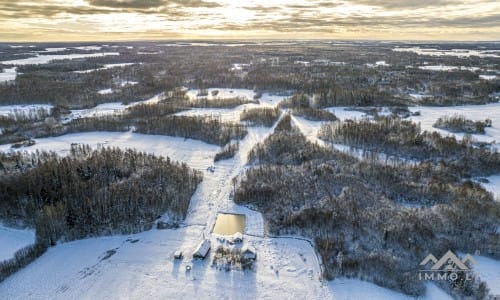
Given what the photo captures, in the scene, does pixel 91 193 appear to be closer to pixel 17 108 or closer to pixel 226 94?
pixel 17 108

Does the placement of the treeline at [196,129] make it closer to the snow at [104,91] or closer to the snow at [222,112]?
the snow at [222,112]

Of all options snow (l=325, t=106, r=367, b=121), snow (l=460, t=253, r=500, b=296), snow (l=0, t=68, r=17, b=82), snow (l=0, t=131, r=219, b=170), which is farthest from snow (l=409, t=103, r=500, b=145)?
snow (l=0, t=68, r=17, b=82)

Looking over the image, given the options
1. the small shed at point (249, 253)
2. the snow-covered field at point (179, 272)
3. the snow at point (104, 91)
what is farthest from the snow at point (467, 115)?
the snow at point (104, 91)

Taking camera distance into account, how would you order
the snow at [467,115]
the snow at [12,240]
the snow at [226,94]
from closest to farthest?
the snow at [12,240] → the snow at [467,115] → the snow at [226,94]

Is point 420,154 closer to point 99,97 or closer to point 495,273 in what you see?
point 495,273
